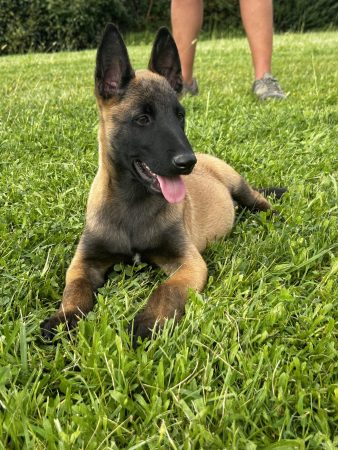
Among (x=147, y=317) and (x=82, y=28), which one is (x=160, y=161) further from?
(x=82, y=28)

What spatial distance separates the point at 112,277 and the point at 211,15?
21.4 meters

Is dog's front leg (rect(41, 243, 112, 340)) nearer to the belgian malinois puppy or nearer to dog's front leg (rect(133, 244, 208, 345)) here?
the belgian malinois puppy

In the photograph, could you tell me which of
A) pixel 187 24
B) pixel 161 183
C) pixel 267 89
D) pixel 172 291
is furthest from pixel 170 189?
pixel 187 24

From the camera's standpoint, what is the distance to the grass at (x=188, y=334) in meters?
1.49

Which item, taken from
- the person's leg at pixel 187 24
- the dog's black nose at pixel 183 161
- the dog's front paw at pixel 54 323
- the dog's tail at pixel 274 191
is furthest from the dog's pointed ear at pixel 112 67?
the person's leg at pixel 187 24

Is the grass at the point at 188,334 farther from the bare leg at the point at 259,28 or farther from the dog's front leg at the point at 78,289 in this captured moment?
the bare leg at the point at 259,28

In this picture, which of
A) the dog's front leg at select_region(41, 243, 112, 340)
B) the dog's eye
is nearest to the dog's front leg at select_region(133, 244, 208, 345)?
the dog's front leg at select_region(41, 243, 112, 340)

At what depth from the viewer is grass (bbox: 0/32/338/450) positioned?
1.49 m

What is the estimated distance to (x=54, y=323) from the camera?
2.06m

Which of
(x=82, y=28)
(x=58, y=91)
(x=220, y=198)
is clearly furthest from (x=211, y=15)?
(x=220, y=198)

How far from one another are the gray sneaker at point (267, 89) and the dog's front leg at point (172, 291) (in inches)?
Result: 152

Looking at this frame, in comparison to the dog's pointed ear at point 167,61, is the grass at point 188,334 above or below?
below

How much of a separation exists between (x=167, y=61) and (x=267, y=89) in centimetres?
342

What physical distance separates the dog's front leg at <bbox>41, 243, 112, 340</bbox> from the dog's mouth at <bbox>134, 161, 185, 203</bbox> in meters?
0.43
